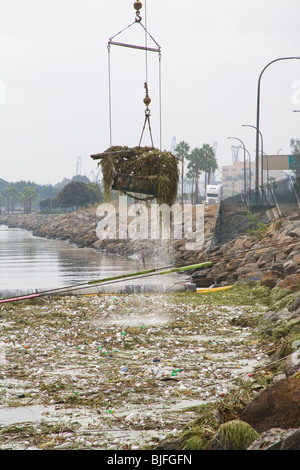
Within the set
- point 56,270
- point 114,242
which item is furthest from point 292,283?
point 114,242

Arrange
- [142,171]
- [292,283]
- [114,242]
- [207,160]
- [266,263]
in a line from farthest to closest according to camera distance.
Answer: [207,160] → [114,242] → [266,263] → [292,283] → [142,171]

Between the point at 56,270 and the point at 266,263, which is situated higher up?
the point at 266,263

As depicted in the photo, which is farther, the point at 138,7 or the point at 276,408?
the point at 138,7

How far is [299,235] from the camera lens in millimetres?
23438

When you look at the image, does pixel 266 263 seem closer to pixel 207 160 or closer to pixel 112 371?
pixel 112 371

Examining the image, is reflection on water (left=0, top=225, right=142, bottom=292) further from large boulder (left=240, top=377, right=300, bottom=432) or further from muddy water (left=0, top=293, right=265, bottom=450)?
large boulder (left=240, top=377, right=300, bottom=432)

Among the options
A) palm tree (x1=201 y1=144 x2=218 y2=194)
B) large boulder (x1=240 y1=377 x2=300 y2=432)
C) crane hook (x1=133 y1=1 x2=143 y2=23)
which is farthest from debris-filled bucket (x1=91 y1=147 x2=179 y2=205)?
palm tree (x1=201 y1=144 x2=218 y2=194)

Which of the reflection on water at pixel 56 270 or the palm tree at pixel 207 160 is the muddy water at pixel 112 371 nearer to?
the reflection on water at pixel 56 270

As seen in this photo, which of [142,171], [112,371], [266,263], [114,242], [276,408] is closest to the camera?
[276,408]

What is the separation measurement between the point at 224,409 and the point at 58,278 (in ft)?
87.0

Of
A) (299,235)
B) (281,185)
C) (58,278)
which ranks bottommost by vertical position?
(58,278)

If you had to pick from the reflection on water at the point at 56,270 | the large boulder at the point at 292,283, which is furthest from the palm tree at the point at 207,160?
the large boulder at the point at 292,283
